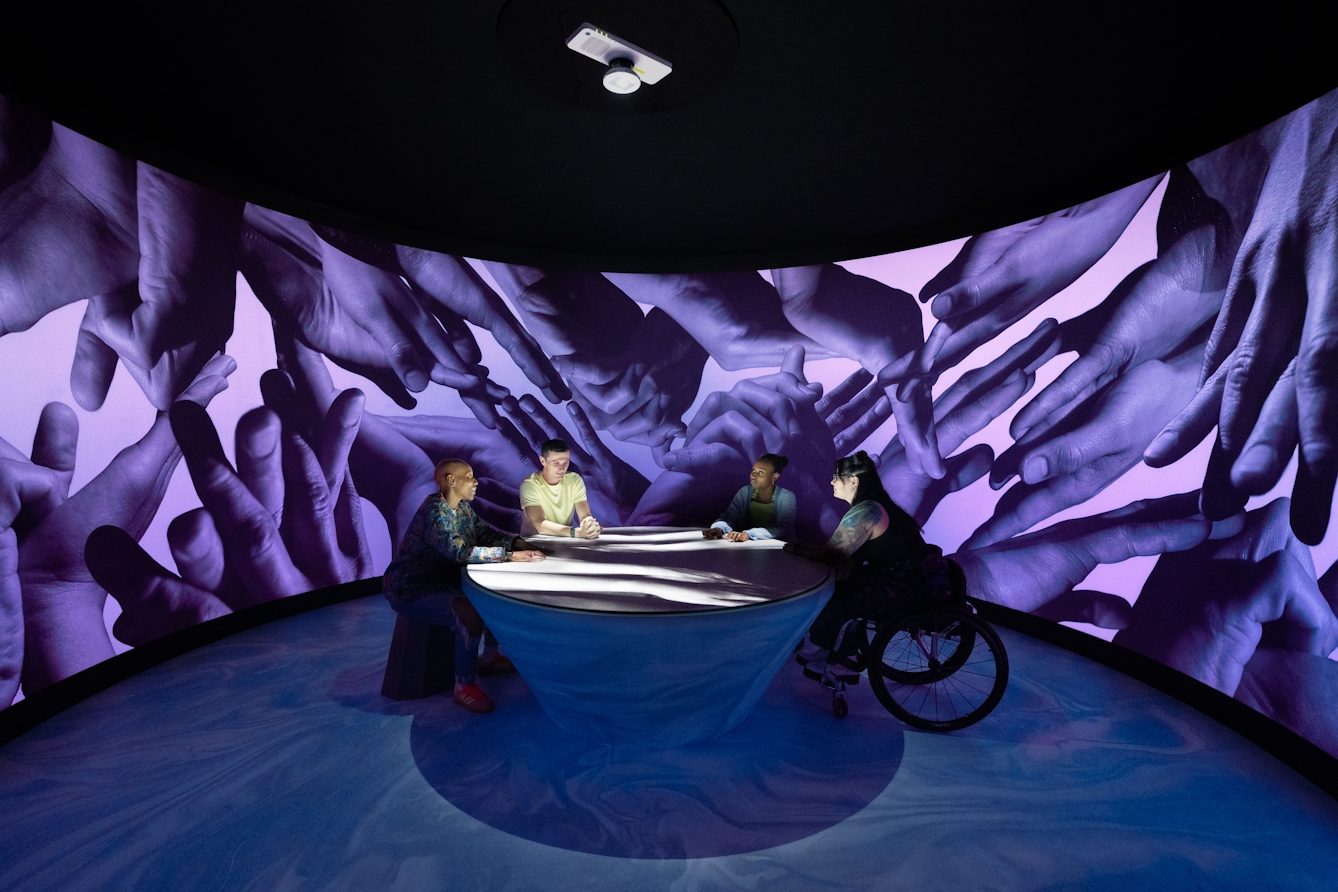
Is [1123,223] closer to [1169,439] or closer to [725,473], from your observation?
[1169,439]

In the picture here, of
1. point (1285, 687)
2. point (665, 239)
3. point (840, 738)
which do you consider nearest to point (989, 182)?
point (665, 239)

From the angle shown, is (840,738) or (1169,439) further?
(1169,439)

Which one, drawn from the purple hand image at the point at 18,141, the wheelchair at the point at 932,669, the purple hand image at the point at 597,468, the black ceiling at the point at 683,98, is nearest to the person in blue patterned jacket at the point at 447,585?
the wheelchair at the point at 932,669

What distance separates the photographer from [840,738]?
272 cm

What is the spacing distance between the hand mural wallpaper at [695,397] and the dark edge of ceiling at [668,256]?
9 centimetres

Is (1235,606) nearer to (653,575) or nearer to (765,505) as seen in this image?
(765,505)

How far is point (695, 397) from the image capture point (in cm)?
571

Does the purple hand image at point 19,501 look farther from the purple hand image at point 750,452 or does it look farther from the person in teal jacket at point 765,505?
the purple hand image at point 750,452

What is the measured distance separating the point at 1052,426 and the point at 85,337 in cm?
584

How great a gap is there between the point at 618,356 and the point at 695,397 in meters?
0.87

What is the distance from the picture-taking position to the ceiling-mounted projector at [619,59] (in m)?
2.35

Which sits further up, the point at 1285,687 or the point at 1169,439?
the point at 1169,439

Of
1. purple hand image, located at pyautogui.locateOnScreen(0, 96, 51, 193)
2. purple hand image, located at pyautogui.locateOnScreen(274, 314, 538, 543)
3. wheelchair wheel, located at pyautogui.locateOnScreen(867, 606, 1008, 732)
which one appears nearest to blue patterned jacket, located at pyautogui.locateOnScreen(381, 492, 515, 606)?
wheelchair wheel, located at pyautogui.locateOnScreen(867, 606, 1008, 732)

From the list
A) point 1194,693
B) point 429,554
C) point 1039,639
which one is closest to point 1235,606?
point 1194,693
